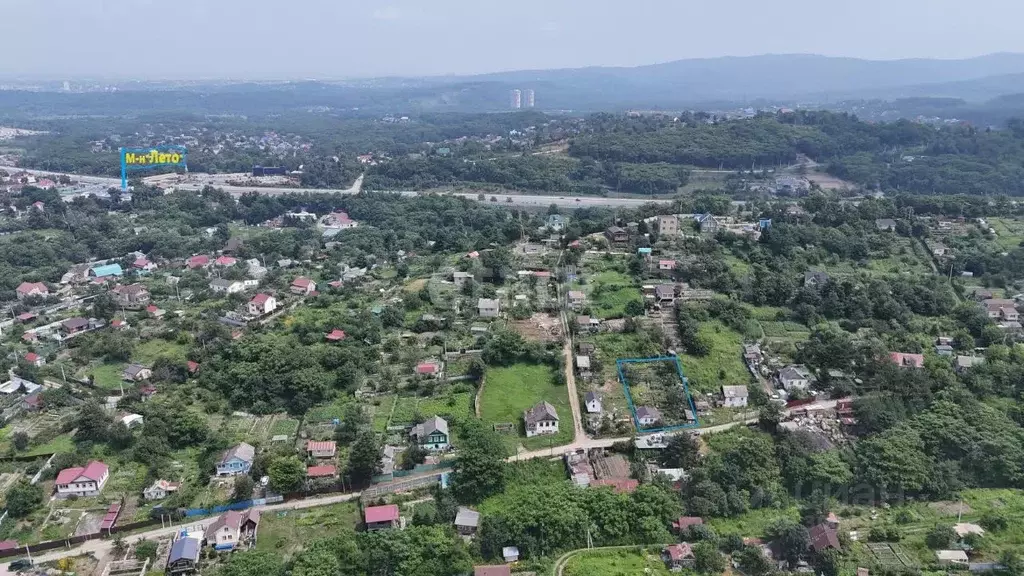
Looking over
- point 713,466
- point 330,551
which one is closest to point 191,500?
point 330,551

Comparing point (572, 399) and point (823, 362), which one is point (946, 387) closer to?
point (823, 362)

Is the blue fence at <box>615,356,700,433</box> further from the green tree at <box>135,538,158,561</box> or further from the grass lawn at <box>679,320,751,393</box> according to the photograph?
the green tree at <box>135,538,158,561</box>

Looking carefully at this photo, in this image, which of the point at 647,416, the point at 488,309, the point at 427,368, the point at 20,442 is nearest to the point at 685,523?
the point at 647,416

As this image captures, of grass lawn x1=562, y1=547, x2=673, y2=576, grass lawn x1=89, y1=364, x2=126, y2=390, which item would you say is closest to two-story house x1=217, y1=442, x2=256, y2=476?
grass lawn x1=89, y1=364, x2=126, y2=390

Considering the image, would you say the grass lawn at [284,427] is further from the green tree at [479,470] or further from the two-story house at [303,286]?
the two-story house at [303,286]

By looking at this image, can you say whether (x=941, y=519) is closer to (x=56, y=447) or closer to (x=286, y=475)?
(x=286, y=475)

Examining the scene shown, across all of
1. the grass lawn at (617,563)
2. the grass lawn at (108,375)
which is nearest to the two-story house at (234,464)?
the grass lawn at (108,375)

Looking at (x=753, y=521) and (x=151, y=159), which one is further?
(x=151, y=159)
